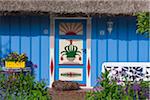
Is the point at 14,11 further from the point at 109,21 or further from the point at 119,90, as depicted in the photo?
the point at 119,90

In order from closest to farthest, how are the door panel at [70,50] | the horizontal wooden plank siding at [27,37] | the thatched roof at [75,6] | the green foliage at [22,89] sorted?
the green foliage at [22,89] < the thatched roof at [75,6] < the horizontal wooden plank siding at [27,37] < the door panel at [70,50]

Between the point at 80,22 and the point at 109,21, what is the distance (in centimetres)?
83

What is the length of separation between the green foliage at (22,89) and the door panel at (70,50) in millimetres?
5652

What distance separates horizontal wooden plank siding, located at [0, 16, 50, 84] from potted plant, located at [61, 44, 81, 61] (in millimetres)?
539

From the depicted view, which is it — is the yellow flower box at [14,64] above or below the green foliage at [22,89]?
above

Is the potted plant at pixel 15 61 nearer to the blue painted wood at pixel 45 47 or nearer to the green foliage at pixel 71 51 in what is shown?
the blue painted wood at pixel 45 47

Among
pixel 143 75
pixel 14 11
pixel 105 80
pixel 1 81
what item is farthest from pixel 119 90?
pixel 14 11

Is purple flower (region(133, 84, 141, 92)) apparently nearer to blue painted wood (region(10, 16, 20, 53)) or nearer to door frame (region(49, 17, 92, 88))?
door frame (region(49, 17, 92, 88))

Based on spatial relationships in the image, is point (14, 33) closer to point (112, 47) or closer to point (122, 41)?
point (112, 47)

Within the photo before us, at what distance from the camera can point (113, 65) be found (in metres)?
13.0

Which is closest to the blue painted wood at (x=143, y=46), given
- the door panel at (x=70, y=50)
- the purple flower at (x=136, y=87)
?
the door panel at (x=70, y=50)

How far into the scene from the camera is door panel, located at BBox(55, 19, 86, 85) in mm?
13406

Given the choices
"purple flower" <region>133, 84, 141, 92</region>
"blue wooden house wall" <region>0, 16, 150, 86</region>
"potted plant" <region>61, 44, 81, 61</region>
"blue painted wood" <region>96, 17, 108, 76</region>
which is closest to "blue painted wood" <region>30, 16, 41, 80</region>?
"blue wooden house wall" <region>0, 16, 150, 86</region>

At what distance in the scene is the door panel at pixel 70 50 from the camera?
13406mm
